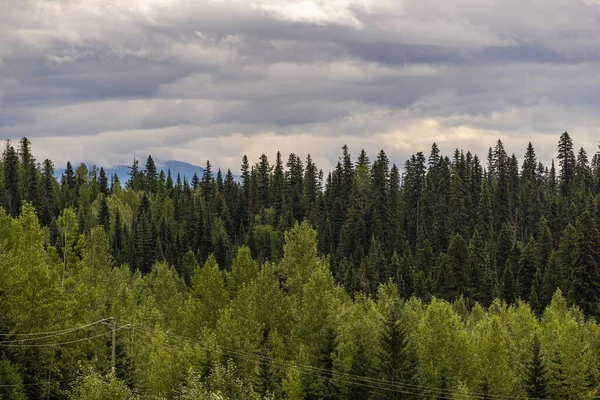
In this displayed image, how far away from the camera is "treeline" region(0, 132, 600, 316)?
397 ft

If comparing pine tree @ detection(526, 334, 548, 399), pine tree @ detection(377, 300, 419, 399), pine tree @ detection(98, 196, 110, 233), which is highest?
pine tree @ detection(98, 196, 110, 233)

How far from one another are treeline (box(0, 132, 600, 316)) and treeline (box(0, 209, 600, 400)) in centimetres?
4870

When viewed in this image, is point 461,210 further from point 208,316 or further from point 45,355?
point 45,355

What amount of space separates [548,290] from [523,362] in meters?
52.8

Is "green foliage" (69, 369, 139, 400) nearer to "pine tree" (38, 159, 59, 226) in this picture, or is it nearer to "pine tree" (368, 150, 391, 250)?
"pine tree" (368, 150, 391, 250)

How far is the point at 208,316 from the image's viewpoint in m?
76.6

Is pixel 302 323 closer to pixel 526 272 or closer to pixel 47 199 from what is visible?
pixel 526 272

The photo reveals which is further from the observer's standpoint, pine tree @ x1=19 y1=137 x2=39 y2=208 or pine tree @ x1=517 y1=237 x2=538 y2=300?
pine tree @ x1=19 y1=137 x2=39 y2=208

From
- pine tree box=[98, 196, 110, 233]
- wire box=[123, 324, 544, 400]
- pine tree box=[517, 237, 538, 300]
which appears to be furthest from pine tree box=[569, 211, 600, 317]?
pine tree box=[98, 196, 110, 233]

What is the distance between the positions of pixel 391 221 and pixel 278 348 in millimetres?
101942

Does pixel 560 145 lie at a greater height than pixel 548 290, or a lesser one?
greater

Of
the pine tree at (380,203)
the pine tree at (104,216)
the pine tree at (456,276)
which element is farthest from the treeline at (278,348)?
the pine tree at (104,216)

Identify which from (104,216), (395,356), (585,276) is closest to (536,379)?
A: (395,356)

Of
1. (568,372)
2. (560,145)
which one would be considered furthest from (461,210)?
(568,372)
